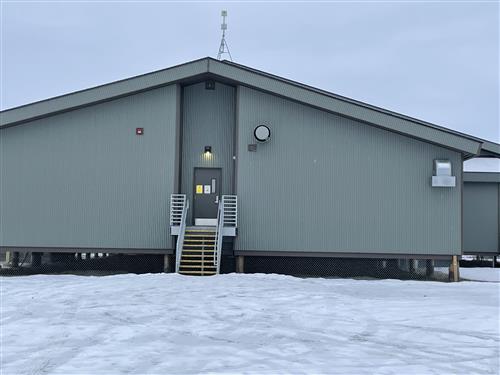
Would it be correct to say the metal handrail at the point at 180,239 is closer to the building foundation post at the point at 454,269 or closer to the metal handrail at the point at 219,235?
the metal handrail at the point at 219,235

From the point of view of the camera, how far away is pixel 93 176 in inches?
597

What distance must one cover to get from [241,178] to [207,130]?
6.92 feet

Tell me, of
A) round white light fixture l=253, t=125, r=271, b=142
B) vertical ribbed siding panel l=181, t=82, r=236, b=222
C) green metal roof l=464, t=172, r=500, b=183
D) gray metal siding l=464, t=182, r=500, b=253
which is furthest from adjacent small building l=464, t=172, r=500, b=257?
vertical ribbed siding panel l=181, t=82, r=236, b=222

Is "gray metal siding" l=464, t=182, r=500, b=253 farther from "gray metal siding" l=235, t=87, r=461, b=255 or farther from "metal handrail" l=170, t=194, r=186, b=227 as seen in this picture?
"metal handrail" l=170, t=194, r=186, b=227

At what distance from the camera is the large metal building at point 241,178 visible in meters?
14.9

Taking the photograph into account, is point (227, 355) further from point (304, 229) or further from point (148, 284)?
point (304, 229)

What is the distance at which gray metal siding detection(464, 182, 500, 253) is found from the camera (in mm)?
19375

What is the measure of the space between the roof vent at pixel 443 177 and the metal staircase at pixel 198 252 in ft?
21.9

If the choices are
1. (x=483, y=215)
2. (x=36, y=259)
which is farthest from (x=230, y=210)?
(x=483, y=215)

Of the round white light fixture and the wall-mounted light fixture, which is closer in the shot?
the round white light fixture

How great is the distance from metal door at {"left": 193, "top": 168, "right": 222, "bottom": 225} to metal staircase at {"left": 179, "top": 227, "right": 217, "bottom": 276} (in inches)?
34.9

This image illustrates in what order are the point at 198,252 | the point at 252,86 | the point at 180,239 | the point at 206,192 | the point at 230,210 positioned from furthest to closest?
the point at 206,192 < the point at 230,210 < the point at 198,252 < the point at 252,86 < the point at 180,239

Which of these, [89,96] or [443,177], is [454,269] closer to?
[443,177]

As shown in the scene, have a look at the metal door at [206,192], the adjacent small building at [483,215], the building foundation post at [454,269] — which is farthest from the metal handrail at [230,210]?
the adjacent small building at [483,215]
